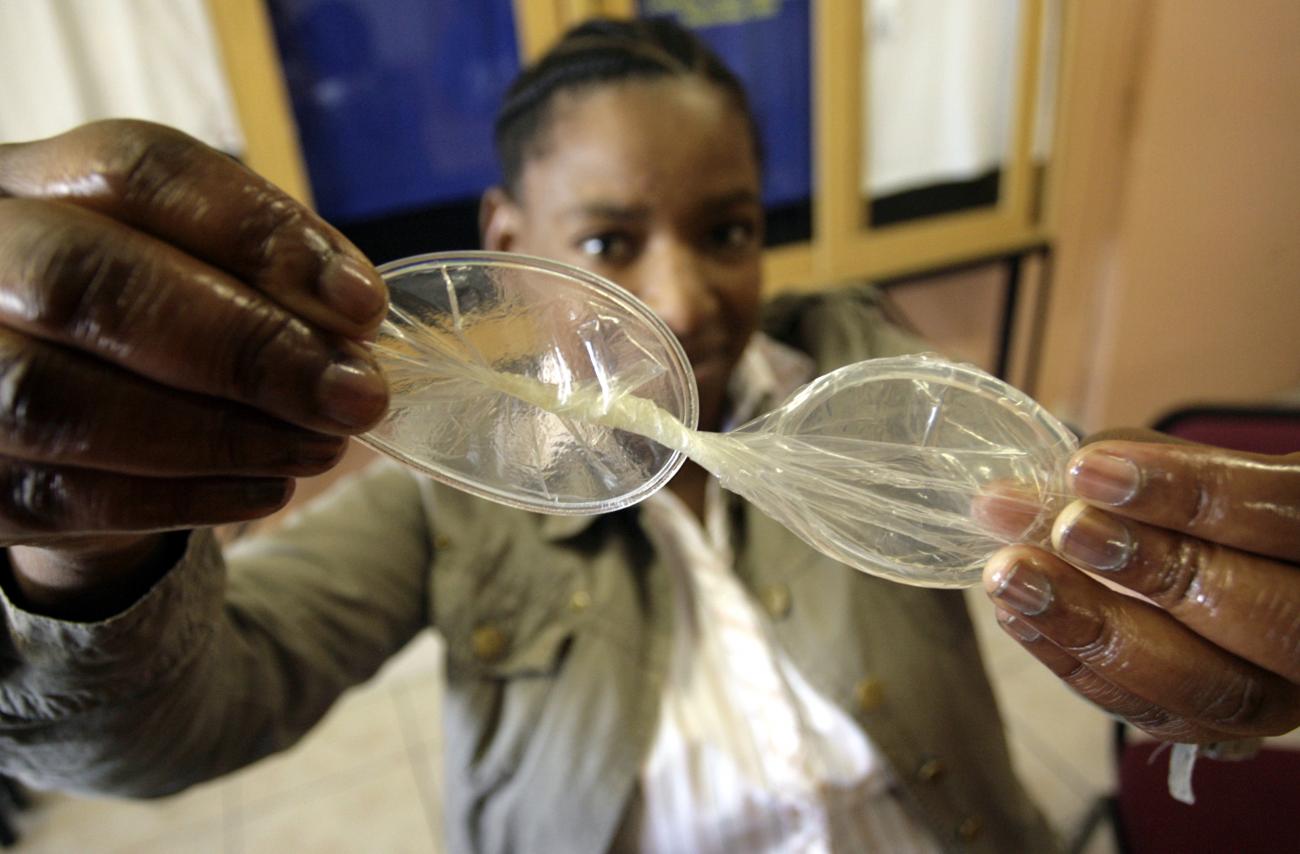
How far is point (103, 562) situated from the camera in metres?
0.33

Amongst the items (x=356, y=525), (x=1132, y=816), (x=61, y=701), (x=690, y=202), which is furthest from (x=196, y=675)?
(x=1132, y=816)

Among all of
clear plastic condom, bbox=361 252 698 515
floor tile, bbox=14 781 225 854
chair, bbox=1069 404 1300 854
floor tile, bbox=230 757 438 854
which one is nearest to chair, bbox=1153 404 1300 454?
chair, bbox=1069 404 1300 854

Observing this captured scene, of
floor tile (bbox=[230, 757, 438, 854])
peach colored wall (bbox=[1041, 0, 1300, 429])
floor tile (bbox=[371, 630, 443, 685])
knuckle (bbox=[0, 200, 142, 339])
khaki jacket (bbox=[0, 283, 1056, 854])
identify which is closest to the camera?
knuckle (bbox=[0, 200, 142, 339])

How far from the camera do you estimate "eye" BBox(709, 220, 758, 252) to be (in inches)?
25.8

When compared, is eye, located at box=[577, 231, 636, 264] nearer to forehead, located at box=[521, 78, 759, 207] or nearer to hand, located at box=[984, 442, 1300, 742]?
forehead, located at box=[521, 78, 759, 207]

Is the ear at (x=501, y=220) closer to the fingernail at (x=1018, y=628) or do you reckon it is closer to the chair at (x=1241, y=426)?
the fingernail at (x=1018, y=628)

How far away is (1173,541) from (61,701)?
20.6 inches

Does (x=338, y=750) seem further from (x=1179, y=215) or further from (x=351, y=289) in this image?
(x=1179, y=215)

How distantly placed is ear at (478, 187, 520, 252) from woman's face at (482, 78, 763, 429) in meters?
0.04

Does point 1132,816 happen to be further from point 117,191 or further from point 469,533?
point 117,191

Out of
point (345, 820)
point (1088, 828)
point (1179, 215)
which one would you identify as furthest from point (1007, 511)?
point (1179, 215)

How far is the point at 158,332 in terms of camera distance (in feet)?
0.76

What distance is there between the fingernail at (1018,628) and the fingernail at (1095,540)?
35 mm

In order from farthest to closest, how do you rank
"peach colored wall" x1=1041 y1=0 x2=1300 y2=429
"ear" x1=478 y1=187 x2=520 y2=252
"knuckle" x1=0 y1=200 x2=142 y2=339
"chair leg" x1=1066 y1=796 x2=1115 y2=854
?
"peach colored wall" x1=1041 y1=0 x2=1300 y2=429 → "chair leg" x1=1066 y1=796 x2=1115 y2=854 → "ear" x1=478 y1=187 x2=520 y2=252 → "knuckle" x1=0 y1=200 x2=142 y2=339
